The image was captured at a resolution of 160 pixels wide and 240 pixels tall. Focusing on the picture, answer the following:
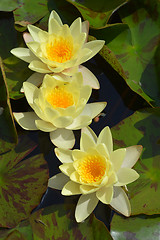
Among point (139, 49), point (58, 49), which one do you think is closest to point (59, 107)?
point (58, 49)

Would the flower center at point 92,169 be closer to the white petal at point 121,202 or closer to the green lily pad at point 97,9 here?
the white petal at point 121,202

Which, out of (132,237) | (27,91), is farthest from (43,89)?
(132,237)

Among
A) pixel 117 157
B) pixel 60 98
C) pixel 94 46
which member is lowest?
pixel 117 157

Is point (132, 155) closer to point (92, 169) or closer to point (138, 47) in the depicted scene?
point (92, 169)

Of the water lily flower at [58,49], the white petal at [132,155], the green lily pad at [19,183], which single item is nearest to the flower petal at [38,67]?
the water lily flower at [58,49]

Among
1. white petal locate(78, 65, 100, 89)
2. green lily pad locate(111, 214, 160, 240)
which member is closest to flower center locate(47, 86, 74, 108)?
white petal locate(78, 65, 100, 89)

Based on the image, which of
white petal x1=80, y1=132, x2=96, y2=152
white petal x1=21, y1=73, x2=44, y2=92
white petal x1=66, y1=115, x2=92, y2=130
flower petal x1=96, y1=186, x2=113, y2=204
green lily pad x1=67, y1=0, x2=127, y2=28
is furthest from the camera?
green lily pad x1=67, y1=0, x2=127, y2=28

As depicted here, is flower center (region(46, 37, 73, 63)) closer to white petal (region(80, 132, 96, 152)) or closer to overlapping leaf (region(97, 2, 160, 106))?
overlapping leaf (region(97, 2, 160, 106))
